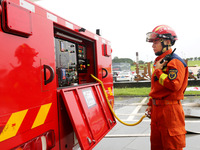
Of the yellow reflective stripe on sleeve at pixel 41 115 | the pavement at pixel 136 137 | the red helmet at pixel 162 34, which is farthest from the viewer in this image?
the pavement at pixel 136 137

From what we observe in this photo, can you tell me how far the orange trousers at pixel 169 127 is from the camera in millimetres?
2371

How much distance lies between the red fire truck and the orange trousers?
88 centimetres

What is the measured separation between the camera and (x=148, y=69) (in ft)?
55.9

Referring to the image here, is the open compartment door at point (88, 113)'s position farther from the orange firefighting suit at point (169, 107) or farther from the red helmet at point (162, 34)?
the red helmet at point (162, 34)

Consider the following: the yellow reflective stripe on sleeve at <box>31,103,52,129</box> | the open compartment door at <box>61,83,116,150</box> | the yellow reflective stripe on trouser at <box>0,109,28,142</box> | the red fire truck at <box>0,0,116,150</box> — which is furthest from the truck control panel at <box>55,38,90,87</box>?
the yellow reflective stripe on trouser at <box>0,109,28,142</box>

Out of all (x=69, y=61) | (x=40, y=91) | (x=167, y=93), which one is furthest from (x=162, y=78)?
(x=69, y=61)

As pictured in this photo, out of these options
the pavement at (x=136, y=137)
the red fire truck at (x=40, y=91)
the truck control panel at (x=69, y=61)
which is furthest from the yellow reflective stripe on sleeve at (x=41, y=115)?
the pavement at (x=136, y=137)

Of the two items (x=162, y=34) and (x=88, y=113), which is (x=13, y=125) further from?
(x=162, y=34)

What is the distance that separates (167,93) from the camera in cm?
249

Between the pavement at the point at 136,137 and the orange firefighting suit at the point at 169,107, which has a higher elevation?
the orange firefighting suit at the point at 169,107

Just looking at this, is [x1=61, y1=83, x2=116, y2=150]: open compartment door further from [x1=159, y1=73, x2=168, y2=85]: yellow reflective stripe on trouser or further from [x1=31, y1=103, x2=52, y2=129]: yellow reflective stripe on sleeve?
[x1=159, y1=73, x2=168, y2=85]: yellow reflective stripe on trouser

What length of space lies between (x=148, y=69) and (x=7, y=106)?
1629 centimetres

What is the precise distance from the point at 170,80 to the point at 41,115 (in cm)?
154

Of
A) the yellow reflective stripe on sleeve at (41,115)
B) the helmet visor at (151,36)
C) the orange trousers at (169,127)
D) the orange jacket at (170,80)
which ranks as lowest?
the orange trousers at (169,127)
